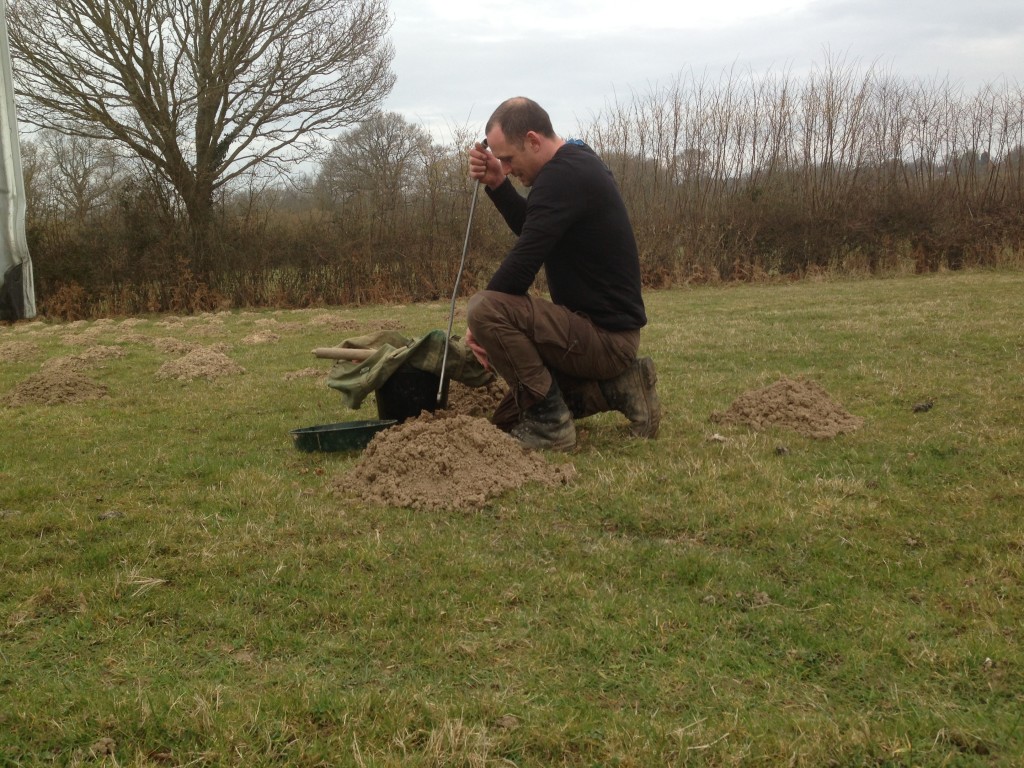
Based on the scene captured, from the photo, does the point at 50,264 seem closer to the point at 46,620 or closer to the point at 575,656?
the point at 46,620

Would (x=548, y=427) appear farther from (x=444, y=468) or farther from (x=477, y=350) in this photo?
(x=444, y=468)

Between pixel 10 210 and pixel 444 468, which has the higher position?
pixel 10 210

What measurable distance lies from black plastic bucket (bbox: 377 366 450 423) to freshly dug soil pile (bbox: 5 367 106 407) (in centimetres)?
343

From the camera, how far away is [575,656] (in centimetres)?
262

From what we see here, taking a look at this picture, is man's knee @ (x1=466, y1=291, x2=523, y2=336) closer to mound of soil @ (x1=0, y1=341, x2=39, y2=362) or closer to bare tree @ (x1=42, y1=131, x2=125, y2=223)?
mound of soil @ (x1=0, y1=341, x2=39, y2=362)

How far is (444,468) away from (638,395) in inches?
58.0

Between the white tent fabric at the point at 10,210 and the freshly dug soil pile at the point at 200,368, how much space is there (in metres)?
5.03

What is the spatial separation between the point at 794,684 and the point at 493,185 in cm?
365

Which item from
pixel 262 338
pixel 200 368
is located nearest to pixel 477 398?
pixel 200 368

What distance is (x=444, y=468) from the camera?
14.0 ft

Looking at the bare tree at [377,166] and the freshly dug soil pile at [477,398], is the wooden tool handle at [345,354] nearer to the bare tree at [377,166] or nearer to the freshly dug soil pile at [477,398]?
the freshly dug soil pile at [477,398]

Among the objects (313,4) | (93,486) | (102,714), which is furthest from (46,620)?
(313,4)

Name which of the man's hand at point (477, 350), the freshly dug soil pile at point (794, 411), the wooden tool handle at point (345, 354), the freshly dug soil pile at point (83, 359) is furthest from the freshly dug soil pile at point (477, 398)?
the freshly dug soil pile at point (83, 359)

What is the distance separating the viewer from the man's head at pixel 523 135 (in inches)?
186
